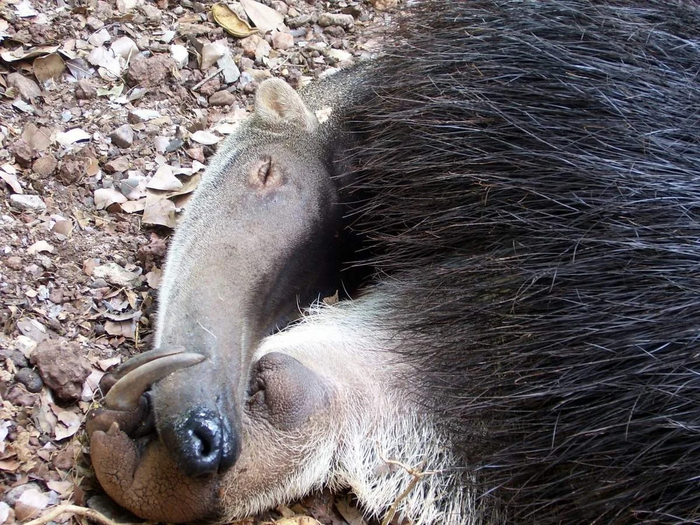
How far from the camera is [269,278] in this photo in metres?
2.88

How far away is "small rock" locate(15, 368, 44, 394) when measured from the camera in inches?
108

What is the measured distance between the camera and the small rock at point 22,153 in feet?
11.5

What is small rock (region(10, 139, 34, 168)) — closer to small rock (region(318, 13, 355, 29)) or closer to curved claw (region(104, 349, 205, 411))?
curved claw (region(104, 349, 205, 411))

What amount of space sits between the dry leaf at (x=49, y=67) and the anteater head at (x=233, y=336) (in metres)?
1.22

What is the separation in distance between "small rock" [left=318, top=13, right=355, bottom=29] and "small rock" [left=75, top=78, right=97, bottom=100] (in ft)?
5.19

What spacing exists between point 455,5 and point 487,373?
1546 mm

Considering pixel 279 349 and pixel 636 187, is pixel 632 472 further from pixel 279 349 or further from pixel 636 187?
pixel 279 349

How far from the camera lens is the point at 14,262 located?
313cm

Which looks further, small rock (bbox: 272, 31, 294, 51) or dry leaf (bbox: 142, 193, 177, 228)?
small rock (bbox: 272, 31, 294, 51)

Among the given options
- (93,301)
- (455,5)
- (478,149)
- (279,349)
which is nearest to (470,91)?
(478,149)

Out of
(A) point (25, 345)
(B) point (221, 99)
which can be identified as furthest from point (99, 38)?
(A) point (25, 345)

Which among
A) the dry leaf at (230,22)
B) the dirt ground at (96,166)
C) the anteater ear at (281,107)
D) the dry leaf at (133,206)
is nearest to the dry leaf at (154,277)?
the dirt ground at (96,166)

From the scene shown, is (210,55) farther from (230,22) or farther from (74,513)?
(74,513)

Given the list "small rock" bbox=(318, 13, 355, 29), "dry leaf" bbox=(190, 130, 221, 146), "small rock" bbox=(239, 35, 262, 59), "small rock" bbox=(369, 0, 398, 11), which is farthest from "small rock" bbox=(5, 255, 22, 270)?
"small rock" bbox=(369, 0, 398, 11)
